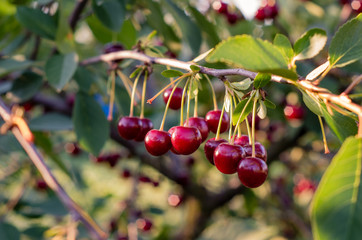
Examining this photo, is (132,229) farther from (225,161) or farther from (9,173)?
(225,161)

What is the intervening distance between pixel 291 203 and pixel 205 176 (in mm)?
653

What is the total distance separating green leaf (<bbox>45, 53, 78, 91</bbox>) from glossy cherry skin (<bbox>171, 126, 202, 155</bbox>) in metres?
0.37

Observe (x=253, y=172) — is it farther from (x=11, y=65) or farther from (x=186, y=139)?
(x=11, y=65)

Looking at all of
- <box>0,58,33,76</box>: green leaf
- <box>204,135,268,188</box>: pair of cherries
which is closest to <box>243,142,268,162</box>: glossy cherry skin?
<box>204,135,268,188</box>: pair of cherries

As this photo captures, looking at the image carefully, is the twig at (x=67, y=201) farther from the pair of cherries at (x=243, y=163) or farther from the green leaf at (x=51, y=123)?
the green leaf at (x=51, y=123)

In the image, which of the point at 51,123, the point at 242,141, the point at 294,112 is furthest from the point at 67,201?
the point at 294,112

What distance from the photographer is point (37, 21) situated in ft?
3.78

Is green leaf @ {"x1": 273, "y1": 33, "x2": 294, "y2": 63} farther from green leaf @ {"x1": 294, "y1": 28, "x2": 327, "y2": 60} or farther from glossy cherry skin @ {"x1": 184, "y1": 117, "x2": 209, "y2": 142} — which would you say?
glossy cherry skin @ {"x1": 184, "y1": 117, "x2": 209, "y2": 142}

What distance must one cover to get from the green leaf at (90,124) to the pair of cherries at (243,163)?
50cm

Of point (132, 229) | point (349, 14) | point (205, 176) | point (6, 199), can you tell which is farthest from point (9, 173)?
point (349, 14)

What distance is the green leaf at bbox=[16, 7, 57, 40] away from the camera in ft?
3.68

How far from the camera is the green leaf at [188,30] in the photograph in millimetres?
1177

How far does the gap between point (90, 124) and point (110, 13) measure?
13.6 inches

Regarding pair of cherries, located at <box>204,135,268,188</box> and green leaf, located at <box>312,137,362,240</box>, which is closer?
green leaf, located at <box>312,137,362,240</box>
